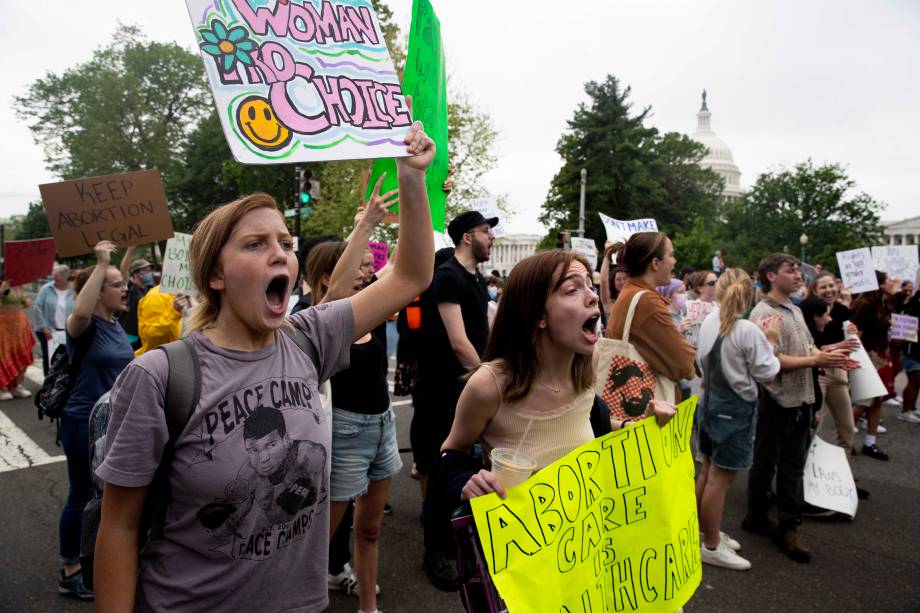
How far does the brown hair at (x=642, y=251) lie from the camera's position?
11.8 feet

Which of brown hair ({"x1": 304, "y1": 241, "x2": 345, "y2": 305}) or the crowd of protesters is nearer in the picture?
the crowd of protesters

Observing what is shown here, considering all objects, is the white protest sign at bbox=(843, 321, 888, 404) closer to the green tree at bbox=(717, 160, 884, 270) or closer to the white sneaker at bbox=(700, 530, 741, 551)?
the white sneaker at bbox=(700, 530, 741, 551)

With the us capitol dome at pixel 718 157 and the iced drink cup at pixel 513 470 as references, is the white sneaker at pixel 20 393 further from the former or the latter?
the us capitol dome at pixel 718 157

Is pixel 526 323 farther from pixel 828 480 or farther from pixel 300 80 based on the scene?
pixel 828 480

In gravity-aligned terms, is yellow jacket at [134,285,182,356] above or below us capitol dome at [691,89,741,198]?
below

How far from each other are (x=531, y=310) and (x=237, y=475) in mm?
1149

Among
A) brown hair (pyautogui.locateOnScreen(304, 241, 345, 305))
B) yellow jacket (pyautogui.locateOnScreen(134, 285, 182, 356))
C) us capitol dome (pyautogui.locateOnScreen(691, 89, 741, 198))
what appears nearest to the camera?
brown hair (pyautogui.locateOnScreen(304, 241, 345, 305))

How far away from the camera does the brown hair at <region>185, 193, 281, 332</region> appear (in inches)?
63.7

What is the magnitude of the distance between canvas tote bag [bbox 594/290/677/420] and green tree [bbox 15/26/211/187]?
40753 mm

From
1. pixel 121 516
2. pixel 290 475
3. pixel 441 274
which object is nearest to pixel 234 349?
pixel 290 475

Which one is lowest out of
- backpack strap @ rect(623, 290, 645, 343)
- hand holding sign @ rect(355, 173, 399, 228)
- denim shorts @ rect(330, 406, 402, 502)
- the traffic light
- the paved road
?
the paved road

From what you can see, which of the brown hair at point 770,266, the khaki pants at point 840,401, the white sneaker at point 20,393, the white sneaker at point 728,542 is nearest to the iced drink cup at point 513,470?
the white sneaker at point 728,542

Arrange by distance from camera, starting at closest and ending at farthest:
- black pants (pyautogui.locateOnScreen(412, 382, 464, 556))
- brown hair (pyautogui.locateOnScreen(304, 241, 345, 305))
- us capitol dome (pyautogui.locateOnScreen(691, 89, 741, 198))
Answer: brown hair (pyautogui.locateOnScreen(304, 241, 345, 305)), black pants (pyautogui.locateOnScreen(412, 382, 464, 556)), us capitol dome (pyautogui.locateOnScreen(691, 89, 741, 198))

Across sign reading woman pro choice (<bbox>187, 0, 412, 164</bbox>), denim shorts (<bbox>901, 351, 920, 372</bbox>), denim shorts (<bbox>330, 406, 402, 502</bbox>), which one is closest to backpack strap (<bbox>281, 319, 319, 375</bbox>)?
sign reading woman pro choice (<bbox>187, 0, 412, 164</bbox>)
